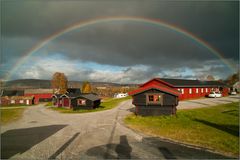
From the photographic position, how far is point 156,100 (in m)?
26.7

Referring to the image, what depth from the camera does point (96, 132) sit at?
1838 centimetres

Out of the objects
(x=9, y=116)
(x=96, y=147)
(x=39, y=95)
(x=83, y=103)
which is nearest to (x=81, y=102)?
(x=83, y=103)

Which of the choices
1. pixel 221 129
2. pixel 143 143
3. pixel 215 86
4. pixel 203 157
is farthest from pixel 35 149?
pixel 215 86

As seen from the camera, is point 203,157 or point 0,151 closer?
point 203,157

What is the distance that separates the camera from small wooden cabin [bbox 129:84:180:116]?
85.1 feet

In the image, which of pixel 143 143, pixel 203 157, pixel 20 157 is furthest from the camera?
pixel 143 143

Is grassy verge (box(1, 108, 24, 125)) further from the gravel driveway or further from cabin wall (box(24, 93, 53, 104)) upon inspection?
cabin wall (box(24, 93, 53, 104))

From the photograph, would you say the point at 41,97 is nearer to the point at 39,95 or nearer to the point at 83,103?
the point at 39,95

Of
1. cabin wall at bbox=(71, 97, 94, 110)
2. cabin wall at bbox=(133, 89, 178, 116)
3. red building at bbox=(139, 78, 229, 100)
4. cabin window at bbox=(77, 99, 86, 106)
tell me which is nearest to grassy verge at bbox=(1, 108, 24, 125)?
cabin wall at bbox=(71, 97, 94, 110)

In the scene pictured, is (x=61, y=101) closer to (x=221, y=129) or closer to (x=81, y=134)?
(x=81, y=134)

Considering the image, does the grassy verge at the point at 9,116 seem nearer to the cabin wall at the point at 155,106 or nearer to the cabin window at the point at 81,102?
the cabin window at the point at 81,102

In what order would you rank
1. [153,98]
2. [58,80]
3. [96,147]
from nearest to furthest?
[96,147] < [153,98] < [58,80]

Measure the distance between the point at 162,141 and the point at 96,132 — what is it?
20.3 ft

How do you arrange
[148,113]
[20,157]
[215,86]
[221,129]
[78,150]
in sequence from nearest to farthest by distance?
[20,157] → [78,150] → [221,129] → [148,113] → [215,86]
